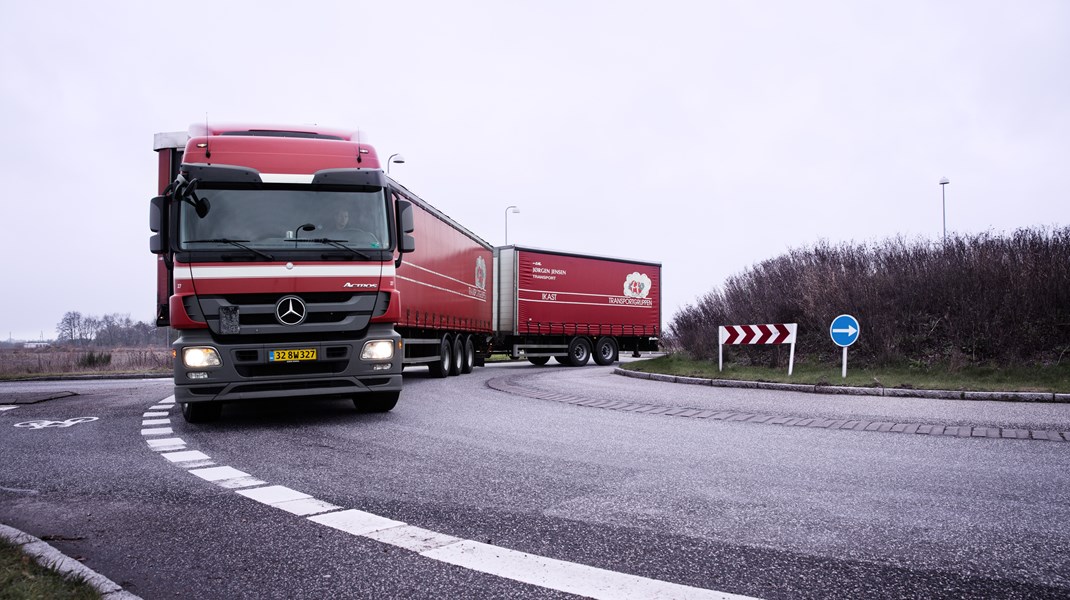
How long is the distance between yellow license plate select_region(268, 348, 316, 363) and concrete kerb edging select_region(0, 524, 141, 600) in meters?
4.13

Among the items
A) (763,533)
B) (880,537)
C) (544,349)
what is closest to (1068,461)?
(880,537)

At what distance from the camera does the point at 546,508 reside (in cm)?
431

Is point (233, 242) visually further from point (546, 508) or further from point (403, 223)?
point (546, 508)

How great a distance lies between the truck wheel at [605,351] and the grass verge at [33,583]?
75.8ft

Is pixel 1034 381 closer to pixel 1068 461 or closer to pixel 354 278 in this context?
pixel 1068 461

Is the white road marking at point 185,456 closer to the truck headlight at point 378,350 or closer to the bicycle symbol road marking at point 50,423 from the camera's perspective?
the truck headlight at point 378,350

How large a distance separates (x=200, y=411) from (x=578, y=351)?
58.6 feet

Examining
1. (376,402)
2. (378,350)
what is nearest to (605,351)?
(376,402)

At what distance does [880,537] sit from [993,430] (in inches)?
190

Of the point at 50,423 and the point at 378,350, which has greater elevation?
the point at 378,350

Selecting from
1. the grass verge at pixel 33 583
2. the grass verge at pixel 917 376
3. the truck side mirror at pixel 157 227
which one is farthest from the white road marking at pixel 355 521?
the grass verge at pixel 917 376

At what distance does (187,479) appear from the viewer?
17.5 ft

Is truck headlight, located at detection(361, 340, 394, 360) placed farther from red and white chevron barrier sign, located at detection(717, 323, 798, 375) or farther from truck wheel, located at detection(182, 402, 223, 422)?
red and white chevron barrier sign, located at detection(717, 323, 798, 375)

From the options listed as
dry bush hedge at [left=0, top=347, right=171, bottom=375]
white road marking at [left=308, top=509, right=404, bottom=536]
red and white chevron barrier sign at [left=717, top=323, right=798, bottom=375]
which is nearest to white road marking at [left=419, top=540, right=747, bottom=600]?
white road marking at [left=308, top=509, right=404, bottom=536]
